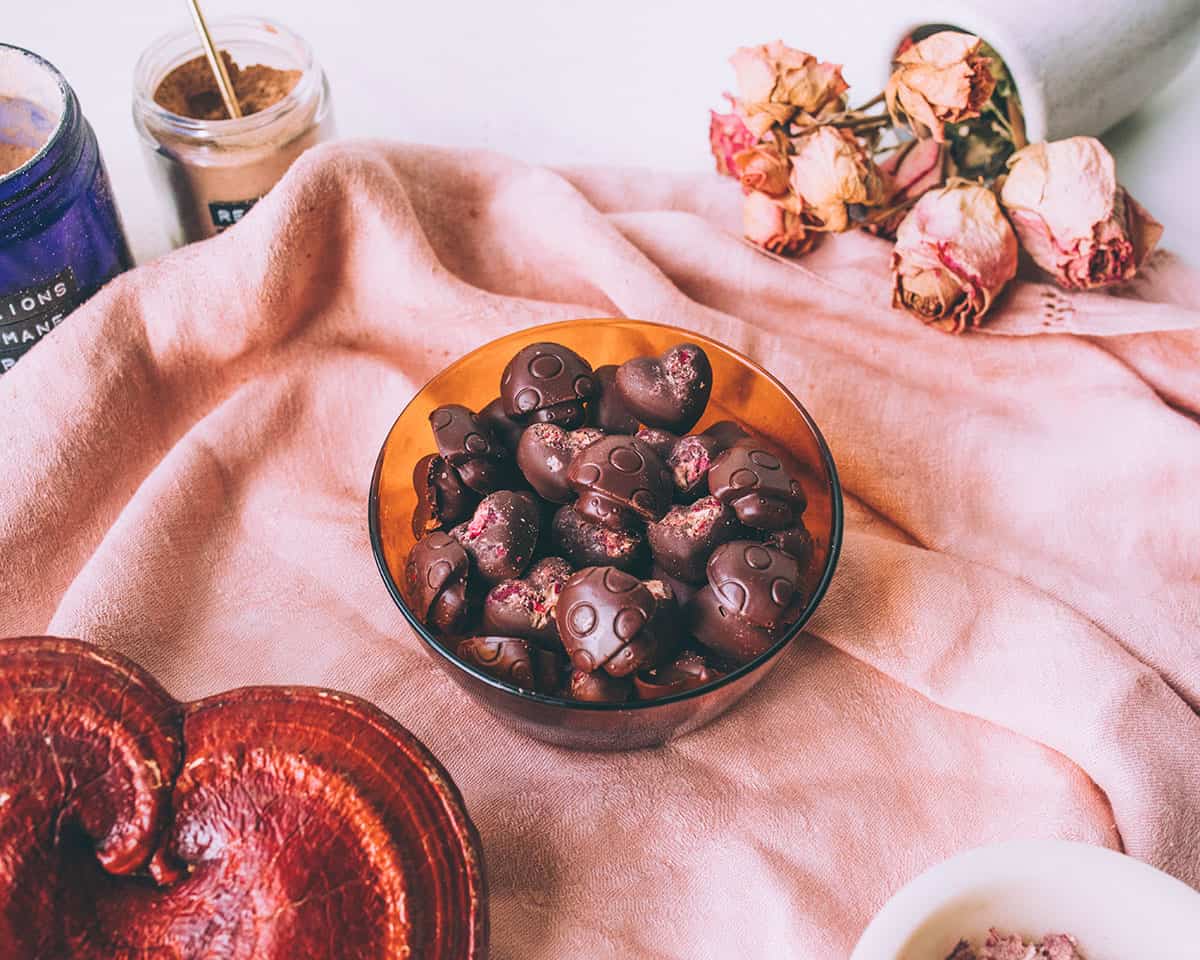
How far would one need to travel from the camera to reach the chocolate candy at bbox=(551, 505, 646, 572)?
0.77 metres

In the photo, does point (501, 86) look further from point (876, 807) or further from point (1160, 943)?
point (1160, 943)

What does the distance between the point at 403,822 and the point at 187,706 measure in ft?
0.46

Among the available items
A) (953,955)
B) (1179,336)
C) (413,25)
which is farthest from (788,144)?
(953,955)

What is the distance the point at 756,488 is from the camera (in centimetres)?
76

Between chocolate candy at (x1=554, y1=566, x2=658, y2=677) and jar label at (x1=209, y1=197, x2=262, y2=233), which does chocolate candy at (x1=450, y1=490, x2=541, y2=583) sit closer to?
chocolate candy at (x1=554, y1=566, x2=658, y2=677)

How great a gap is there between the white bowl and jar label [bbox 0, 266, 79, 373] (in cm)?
74

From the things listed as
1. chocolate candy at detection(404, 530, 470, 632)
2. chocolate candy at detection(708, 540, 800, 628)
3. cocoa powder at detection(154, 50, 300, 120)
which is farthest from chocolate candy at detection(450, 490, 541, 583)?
cocoa powder at detection(154, 50, 300, 120)

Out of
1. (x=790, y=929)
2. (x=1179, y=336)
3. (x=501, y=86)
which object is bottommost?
(x=790, y=929)

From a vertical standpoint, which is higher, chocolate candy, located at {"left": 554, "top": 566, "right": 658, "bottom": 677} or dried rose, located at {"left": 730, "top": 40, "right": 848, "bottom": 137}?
dried rose, located at {"left": 730, "top": 40, "right": 848, "bottom": 137}

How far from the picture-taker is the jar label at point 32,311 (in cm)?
95

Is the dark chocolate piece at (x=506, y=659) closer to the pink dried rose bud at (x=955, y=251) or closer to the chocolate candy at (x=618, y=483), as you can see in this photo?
the chocolate candy at (x=618, y=483)

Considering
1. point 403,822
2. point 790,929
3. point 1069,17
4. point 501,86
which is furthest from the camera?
point 501,86

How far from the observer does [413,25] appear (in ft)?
4.39

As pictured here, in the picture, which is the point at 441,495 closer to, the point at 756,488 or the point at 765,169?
the point at 756,488
